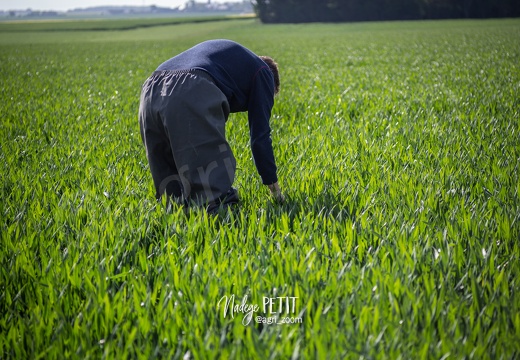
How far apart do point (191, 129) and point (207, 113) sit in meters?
0.14

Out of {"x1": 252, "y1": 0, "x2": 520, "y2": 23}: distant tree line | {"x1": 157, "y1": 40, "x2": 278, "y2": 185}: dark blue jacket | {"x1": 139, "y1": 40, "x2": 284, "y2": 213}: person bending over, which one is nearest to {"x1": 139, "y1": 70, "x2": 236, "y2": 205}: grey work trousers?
{"x1": 139, "y1": 40, "x2": 284, "y2": 213}: person bending over

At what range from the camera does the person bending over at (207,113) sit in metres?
3.15

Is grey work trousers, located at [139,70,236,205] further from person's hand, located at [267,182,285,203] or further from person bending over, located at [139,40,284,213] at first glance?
person's hand, located at [267,182,285,203]

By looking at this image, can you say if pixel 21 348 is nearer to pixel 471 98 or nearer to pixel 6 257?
pixel 6 257

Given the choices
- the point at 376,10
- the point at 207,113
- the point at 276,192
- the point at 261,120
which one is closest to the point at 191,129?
the point at 207,113

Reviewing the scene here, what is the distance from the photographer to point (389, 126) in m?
5.77

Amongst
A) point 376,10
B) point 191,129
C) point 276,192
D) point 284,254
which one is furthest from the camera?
point 376,10

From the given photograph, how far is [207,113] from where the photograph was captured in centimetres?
317

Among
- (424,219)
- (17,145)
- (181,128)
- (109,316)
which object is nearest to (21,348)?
(109,316)

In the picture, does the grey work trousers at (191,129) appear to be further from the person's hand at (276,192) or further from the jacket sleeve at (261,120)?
the person's hand at (276,192)

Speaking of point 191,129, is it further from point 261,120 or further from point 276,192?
point 276,192

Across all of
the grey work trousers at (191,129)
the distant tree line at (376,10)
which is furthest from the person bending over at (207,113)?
the distant tree line at (376,10)

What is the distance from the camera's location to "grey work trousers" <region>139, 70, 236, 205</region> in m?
3.13

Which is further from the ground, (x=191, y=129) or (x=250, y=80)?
(x=250, y=80)
